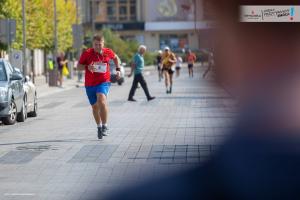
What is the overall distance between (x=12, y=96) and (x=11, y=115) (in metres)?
0.41

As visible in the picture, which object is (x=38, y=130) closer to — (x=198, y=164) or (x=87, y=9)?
(x=198, y=164)

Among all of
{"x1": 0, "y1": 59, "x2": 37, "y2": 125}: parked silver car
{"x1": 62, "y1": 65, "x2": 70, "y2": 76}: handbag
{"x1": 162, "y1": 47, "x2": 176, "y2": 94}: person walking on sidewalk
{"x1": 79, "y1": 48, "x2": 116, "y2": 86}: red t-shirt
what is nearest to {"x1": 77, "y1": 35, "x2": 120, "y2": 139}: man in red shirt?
{"x1": 79, "y1": 48, "x2": 116, "y2": 86}: red t-shirt

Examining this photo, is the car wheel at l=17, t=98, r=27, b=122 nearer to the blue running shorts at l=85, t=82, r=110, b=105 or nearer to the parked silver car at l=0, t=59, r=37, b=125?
the parked silver car at l=0, t=59, r=37, b=125

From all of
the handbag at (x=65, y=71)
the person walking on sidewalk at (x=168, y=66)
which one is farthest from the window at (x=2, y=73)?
the handbag at (x=65, y=71)

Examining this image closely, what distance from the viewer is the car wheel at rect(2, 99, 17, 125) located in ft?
58.0

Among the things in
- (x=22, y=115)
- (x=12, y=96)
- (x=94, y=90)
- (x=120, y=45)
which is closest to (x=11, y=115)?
(x=12, y=96)

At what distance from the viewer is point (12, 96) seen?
17906 millimetres

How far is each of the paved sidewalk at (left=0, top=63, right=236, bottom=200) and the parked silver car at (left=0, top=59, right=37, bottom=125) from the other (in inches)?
11.3

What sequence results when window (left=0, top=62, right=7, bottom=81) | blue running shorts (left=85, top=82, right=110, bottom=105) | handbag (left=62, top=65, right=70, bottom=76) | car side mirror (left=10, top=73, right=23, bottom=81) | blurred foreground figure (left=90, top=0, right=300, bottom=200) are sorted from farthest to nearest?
handbag (left=62, top=65, right=70, bottom=76)
window (left=0, top=62, right=7, bottom=81)
car side mirror (left=10, top=73, right=23, bottom=81)
blue running shorts (left=85, top=82, right=110, bottom=105)
blurred foreground figure (left=90, top=0, right=300, bottom=200)

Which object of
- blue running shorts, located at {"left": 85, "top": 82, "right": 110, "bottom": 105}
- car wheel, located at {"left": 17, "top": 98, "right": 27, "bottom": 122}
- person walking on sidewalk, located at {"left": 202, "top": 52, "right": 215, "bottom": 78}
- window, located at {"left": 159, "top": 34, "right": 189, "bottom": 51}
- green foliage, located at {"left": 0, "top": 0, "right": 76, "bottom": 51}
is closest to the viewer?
person walking on sidewalk, located at {"left": 202, "top": 52, "right": 215, "bottom": 78}

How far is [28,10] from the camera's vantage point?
150 ft

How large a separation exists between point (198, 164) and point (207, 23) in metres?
1.08

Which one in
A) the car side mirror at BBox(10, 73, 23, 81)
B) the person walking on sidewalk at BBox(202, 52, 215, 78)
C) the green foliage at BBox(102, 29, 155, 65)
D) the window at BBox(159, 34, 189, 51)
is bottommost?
the car side mirror at BBox(10, 73, 23, 81)

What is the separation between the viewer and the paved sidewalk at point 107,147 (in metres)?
5.34
